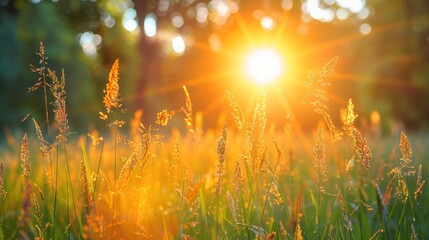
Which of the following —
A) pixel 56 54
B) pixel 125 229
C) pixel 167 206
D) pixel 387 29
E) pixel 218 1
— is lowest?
pixel 125 229

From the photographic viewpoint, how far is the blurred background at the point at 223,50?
24.0 metres

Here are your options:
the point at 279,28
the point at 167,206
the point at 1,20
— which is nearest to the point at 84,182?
the point at 167,206

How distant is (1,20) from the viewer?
23406 millimetres

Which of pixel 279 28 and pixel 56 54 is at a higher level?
pixel 279 28

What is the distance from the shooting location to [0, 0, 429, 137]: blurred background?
78.6 feet

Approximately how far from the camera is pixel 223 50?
31328mm

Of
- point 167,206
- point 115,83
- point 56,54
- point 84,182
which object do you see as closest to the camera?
point 84,182

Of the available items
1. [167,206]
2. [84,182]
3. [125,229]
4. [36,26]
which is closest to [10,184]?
[167,206]

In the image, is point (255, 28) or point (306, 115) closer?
point (255, 28)

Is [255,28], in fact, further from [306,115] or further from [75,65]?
[75,65]

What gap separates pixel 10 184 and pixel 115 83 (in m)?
2.05

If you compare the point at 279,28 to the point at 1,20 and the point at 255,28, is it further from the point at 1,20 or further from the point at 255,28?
the point at 1,20

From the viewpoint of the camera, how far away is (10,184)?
132 inches

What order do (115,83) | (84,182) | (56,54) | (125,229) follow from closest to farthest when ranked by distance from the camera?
(84,182) < (115,83) < (125,229) < (56,54)
